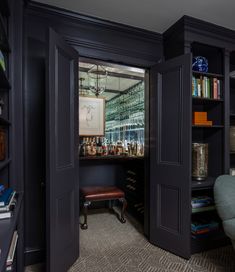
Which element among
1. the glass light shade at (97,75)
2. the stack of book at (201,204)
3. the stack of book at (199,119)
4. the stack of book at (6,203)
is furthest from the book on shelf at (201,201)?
the glass light shade at (97,75)

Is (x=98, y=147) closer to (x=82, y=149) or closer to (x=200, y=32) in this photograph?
(x=82, y=149)

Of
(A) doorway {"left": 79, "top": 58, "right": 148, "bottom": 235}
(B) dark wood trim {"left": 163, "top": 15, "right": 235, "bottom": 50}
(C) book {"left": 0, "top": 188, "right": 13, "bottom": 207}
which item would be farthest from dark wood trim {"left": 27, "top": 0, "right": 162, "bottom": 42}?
(C) book {"left": 0, "top": 188, "right": 13, "bottom": 207}

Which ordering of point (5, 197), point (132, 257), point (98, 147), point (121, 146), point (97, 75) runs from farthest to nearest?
point (97, 75), point (121, 146), point (98, 147), point (132, 257), point (5, 197)

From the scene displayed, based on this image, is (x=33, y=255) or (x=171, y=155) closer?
(x=33, y=255)

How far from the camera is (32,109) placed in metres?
1.92

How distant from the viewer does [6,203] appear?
124 cm

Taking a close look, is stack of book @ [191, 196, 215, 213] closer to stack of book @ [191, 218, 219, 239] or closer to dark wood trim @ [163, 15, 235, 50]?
stack of book @ [191, 218, 219, 239]

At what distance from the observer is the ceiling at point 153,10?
1.85m

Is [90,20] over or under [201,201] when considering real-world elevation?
over

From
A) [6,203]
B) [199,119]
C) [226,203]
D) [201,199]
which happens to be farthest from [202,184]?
[6,203]

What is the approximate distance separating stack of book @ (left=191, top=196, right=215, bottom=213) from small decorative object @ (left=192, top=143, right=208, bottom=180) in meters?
0.25

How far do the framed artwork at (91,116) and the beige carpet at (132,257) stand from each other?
1.77m

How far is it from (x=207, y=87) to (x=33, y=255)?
2.62m

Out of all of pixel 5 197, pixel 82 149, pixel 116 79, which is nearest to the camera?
pixel 5 197
